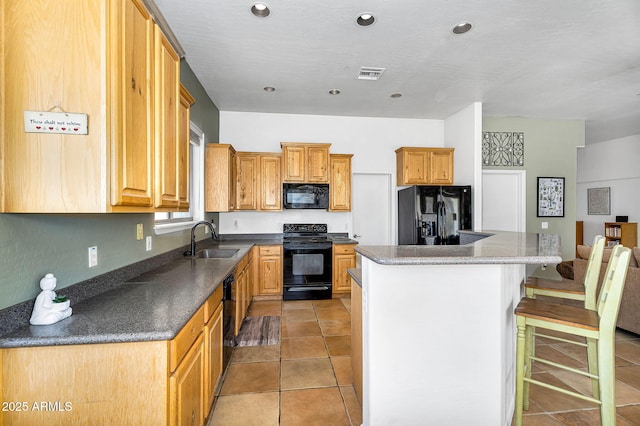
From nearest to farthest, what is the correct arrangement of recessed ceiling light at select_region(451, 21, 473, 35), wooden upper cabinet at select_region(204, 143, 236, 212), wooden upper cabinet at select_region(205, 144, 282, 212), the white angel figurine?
the white angel figurine, recessed ceiling light at select_region(451, 21, 473, 35), wooden upper cabinet at select_region(204, 143, 236, 212), wooden upper cabinet at select_region(205, 144, 282, 212)

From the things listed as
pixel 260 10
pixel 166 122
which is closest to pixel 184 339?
pixel 166 122

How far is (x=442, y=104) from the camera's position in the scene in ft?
14.6

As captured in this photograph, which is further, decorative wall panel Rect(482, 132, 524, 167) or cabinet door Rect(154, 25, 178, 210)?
decorative wall panel Rect(482, 132, 524, 167)

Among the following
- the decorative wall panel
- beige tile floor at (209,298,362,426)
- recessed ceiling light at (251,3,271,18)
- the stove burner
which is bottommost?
beige tile floor at (209,298,362,426)

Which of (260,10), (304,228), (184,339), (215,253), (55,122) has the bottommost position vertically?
(184,339)

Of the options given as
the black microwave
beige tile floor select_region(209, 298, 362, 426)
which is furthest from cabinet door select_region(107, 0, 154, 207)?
the black microwave

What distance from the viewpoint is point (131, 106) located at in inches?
52.6

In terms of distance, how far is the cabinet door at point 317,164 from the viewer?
457 centimetres

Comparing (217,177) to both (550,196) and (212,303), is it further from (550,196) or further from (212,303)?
(550,196)

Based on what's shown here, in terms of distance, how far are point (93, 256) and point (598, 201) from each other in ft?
31.5

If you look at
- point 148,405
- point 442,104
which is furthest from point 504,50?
point 148,405

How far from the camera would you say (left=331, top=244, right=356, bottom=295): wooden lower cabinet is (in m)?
4.43

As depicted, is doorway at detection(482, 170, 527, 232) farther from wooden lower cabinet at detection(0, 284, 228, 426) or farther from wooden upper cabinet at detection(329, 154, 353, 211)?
wooden lower cabinet at detection(0, 284, 228, 426)

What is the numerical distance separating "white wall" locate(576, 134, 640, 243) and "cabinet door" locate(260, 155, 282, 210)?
24.4ft
